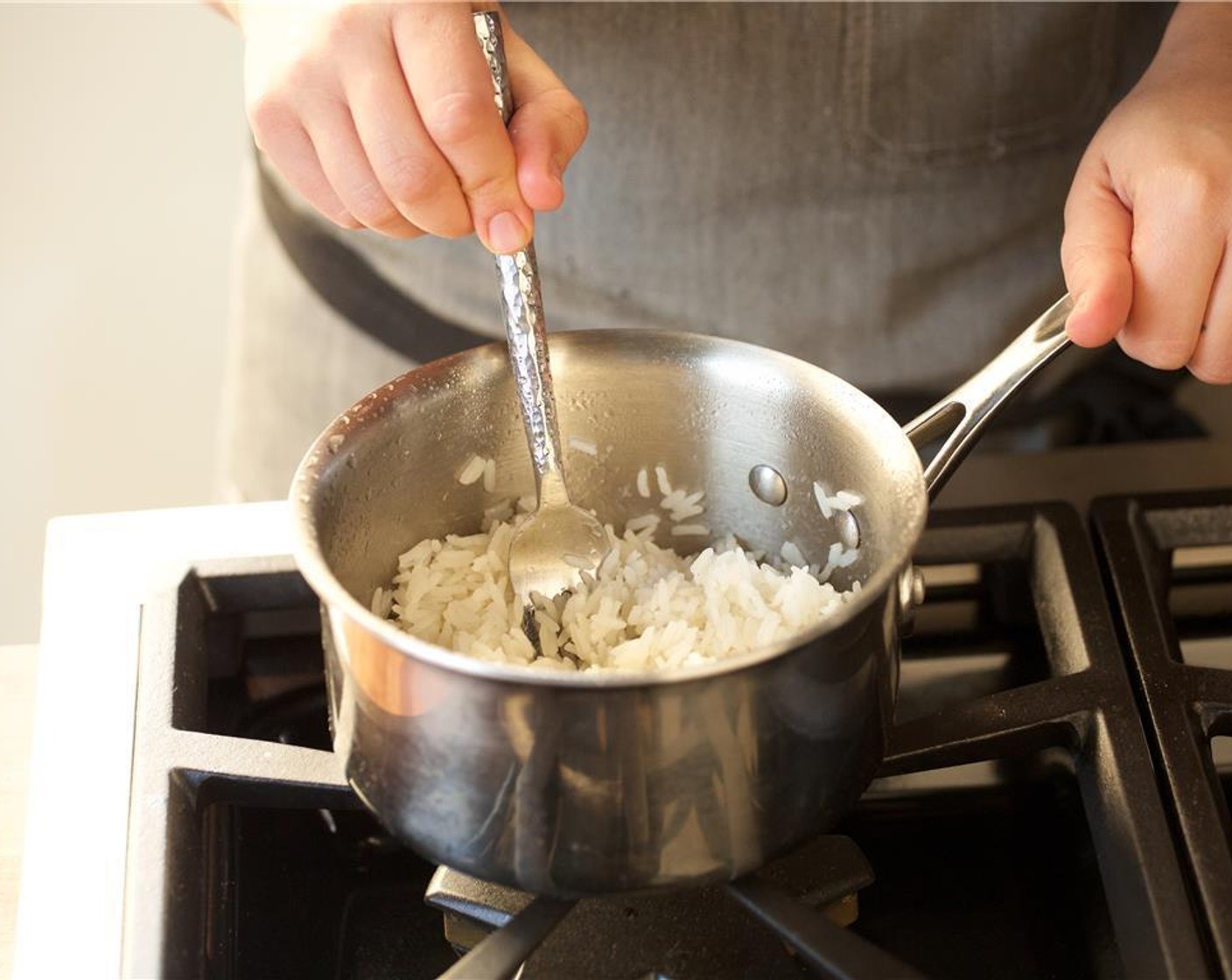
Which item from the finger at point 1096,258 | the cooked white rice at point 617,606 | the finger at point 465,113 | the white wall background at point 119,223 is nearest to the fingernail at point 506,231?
the finger at point 465,113

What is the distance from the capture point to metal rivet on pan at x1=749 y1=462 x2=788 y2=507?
74 centimetres

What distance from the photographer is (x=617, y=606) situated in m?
0.71

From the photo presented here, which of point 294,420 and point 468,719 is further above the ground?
point 294,420

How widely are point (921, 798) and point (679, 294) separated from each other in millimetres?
481

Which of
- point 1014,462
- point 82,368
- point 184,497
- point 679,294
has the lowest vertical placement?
point 1014,462

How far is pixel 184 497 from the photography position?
2.12 metres

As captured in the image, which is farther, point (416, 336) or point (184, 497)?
point (184, 497)

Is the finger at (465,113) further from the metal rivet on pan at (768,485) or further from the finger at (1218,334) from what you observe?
the finger at (1218,334)

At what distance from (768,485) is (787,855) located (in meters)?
0.19

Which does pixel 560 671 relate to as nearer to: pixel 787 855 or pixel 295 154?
pixel 787 855

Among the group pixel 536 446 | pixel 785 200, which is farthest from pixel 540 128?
pixel 785 200

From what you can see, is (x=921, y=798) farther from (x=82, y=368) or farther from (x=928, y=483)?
(x=82, y=368)

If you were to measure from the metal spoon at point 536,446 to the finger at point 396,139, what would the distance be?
4 cm

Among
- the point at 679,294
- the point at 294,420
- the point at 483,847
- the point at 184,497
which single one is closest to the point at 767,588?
the point at 483,847
